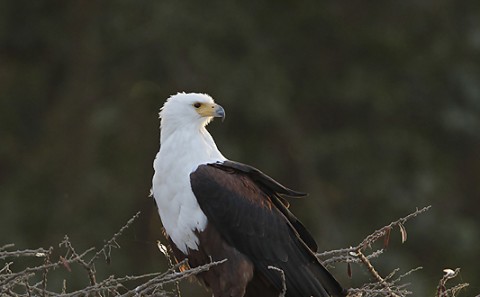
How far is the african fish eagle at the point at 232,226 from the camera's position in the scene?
596cm

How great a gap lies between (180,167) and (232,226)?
1.09 ft

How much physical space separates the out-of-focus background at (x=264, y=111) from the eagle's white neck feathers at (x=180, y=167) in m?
6.24

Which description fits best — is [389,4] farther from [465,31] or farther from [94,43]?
Answer: [94,43]

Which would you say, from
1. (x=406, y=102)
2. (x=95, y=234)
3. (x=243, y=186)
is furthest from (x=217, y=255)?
(x=406, y=102)

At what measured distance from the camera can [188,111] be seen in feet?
21.2

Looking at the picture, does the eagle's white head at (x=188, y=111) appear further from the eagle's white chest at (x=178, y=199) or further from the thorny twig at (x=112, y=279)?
the thorny twig at (x=112, y=279)

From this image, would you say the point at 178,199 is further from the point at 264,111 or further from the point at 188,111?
the point at 264,111

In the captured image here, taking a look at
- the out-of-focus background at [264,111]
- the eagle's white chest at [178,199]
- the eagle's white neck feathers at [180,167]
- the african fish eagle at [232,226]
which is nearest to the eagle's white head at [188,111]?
the eagle's white neck feathers at [180,167]

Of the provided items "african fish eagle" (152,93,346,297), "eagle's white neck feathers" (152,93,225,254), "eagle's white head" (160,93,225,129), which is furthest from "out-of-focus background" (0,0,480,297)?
"african fish eagle" (152,93,346,297)

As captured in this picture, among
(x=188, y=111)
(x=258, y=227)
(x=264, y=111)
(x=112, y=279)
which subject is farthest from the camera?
(x=264, y=111)

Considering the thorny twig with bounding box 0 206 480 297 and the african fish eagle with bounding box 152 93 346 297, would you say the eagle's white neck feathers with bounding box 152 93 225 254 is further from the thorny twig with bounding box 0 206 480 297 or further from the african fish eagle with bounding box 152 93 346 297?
the thorny twig with bounding box 0 206 480 297

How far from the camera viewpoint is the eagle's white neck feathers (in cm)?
595

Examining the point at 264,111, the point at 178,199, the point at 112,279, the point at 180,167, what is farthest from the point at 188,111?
the point at 264,111

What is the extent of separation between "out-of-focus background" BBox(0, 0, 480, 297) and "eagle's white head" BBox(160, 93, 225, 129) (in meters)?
6.14
